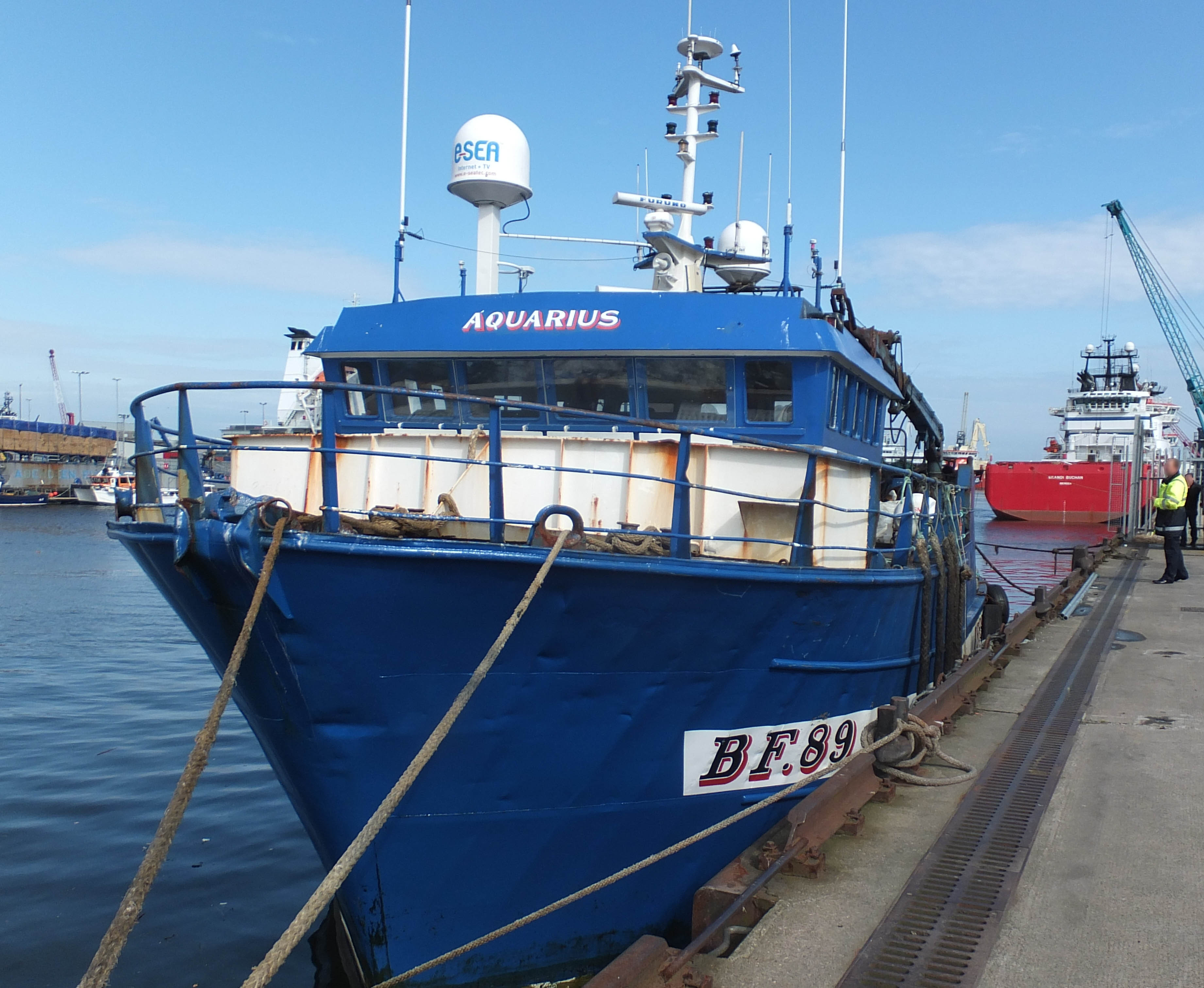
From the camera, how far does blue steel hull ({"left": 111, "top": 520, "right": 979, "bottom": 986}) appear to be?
4.76 m

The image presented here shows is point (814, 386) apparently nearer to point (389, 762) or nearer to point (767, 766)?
point (767, 766)

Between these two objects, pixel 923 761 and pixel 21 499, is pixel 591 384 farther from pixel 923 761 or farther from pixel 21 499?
pixel 21 499

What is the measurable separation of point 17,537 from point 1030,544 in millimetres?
43738

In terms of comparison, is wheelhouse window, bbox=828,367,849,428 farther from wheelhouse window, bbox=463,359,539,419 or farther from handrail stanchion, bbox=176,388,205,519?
handrail stanchion, bbox=176,388,205,519

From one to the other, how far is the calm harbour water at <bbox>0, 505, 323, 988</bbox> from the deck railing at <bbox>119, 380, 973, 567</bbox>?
3.26 metres

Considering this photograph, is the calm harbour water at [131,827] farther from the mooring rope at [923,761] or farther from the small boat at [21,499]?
the small boat at [21,499]

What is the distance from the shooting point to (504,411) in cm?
746

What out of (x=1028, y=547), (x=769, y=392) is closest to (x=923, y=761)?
(x=769, y=392)

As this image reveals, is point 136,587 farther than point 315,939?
Yes

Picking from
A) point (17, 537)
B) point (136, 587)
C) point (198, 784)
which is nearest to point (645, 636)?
point (198, 784)

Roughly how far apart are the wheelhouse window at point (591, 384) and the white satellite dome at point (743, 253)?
11.9 ft

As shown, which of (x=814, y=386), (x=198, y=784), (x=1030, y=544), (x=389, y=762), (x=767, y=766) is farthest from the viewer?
(x=1030, y=544)

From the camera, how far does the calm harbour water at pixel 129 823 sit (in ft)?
22.3

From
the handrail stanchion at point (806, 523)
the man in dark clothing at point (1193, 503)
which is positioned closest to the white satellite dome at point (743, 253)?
the handrail stanchion at point (806, 523)
